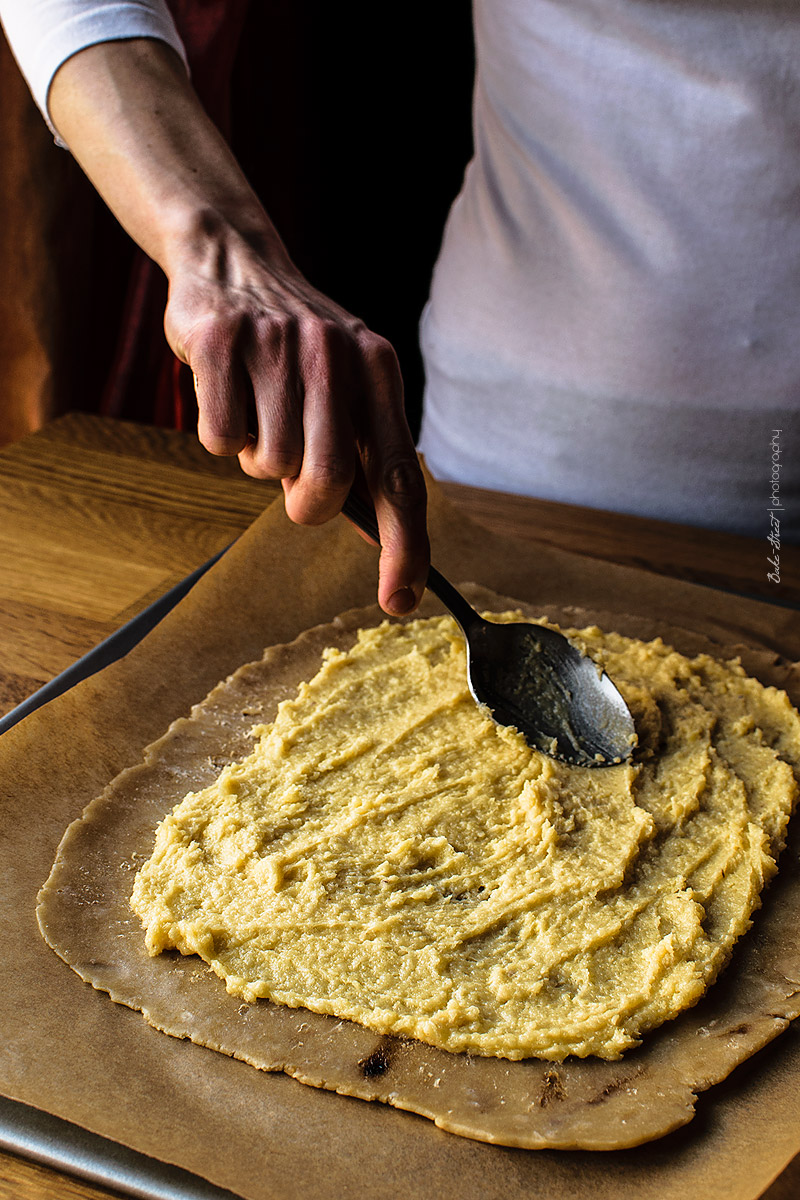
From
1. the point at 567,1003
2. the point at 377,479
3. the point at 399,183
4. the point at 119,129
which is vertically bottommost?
the point at 399,183

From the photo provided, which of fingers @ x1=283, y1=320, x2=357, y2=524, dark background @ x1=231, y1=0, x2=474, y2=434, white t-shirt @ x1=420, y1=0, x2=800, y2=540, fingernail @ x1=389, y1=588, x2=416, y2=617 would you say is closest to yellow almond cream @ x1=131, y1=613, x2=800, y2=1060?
fingernail @ x1=389, y1=588, x2=416, y2=617

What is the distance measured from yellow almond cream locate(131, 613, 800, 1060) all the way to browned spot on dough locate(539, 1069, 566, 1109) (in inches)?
0.7

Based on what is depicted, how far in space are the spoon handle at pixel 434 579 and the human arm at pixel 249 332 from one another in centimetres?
4

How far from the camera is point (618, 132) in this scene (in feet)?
5.94

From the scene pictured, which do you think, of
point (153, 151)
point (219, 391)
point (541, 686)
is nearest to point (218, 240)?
point (153, 151)

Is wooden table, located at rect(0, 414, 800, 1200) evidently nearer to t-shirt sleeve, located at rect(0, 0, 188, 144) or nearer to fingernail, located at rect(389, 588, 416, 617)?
fingernail, located at rect(389, 588, 416, 617)

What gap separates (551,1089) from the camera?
0.96 meters

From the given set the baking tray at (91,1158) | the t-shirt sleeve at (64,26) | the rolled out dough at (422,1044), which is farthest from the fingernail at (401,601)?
the t-shirt sleeve at (64,26)

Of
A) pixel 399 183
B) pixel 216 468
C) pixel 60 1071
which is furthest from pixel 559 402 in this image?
pixel 399 183

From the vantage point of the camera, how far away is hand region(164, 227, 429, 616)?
1.21m

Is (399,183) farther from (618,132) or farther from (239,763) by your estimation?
(239,763)

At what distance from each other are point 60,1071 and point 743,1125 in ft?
1.99

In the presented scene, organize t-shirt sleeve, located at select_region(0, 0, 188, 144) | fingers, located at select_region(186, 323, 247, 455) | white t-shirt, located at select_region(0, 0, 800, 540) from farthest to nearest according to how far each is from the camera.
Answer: white t-shirt, located at select_region(0, 0, 800, 540) → t-shirt sleeve, located at select_region(0, 0, 188, 144) → fingers, located at select_region(186, 323, 247, 455)

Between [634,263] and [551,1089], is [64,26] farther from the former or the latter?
[551,1089]
